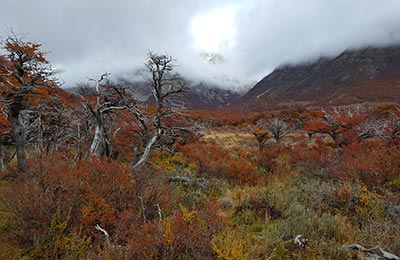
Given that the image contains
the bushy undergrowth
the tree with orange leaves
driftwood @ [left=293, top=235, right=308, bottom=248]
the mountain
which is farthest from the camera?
the mountain

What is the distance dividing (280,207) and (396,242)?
8.58ft

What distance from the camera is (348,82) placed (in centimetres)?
11288

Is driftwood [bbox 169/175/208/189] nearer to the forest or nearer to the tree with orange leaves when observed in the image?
the forest

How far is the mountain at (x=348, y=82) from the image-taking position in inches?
3482

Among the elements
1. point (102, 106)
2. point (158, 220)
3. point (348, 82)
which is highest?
point (348, 82)

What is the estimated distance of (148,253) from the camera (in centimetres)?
335

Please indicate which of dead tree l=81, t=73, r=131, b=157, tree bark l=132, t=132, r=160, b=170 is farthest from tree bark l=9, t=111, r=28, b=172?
tree bark l=132, t=132, r=160, b=170

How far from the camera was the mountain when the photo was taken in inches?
3482

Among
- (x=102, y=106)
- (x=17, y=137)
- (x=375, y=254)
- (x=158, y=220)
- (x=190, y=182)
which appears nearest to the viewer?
(x=375, y=254)

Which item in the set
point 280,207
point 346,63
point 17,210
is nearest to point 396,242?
point 280,207

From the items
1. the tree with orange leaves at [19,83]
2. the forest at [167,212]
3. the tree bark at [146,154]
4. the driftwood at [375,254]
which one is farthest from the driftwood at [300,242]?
the tree with orange leaves at [19,83]

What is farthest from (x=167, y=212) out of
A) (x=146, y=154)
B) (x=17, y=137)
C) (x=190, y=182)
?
(x=17, y=137)

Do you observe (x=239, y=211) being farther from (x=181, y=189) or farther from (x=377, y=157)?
(x=377, y=157)

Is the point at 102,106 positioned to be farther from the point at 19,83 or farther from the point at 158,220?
the point at 158,220
